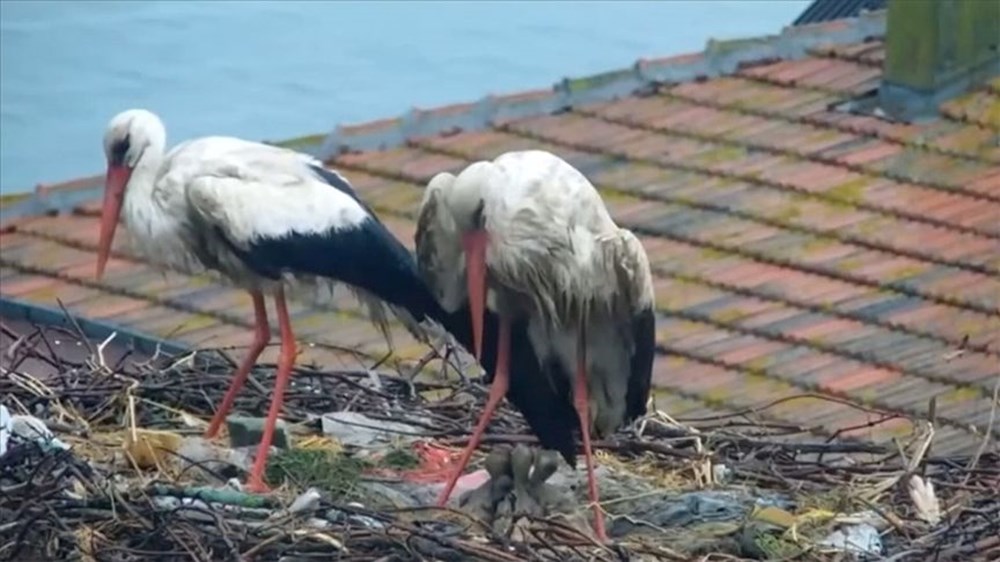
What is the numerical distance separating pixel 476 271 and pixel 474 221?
110mm

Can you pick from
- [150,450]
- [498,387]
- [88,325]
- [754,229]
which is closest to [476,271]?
[498,387]

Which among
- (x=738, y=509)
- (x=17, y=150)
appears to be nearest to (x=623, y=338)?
(x=738, y=509)

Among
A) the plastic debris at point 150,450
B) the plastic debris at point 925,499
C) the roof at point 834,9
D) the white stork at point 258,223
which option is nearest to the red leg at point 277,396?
the white stork at point 258,223

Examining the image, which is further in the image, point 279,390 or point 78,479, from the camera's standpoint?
point 279,390

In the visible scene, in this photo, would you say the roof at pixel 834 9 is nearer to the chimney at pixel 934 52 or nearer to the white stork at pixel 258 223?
the chimney at pixel 934 52

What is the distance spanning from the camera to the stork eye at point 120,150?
275 inches

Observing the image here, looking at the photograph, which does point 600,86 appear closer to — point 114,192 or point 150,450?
point 114,192

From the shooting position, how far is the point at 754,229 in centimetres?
910

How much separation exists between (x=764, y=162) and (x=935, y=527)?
3383 mm

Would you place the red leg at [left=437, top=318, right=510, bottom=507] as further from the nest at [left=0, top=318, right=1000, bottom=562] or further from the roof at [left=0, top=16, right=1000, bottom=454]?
the roof at [left=0, top=16, right=1000, bottom=454]

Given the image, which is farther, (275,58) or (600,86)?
(275,58)

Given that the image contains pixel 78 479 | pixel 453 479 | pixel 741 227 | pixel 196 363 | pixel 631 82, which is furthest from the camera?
pixel 631 82

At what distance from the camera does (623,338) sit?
6.68 metres

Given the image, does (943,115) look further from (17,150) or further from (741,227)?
(17,150)
